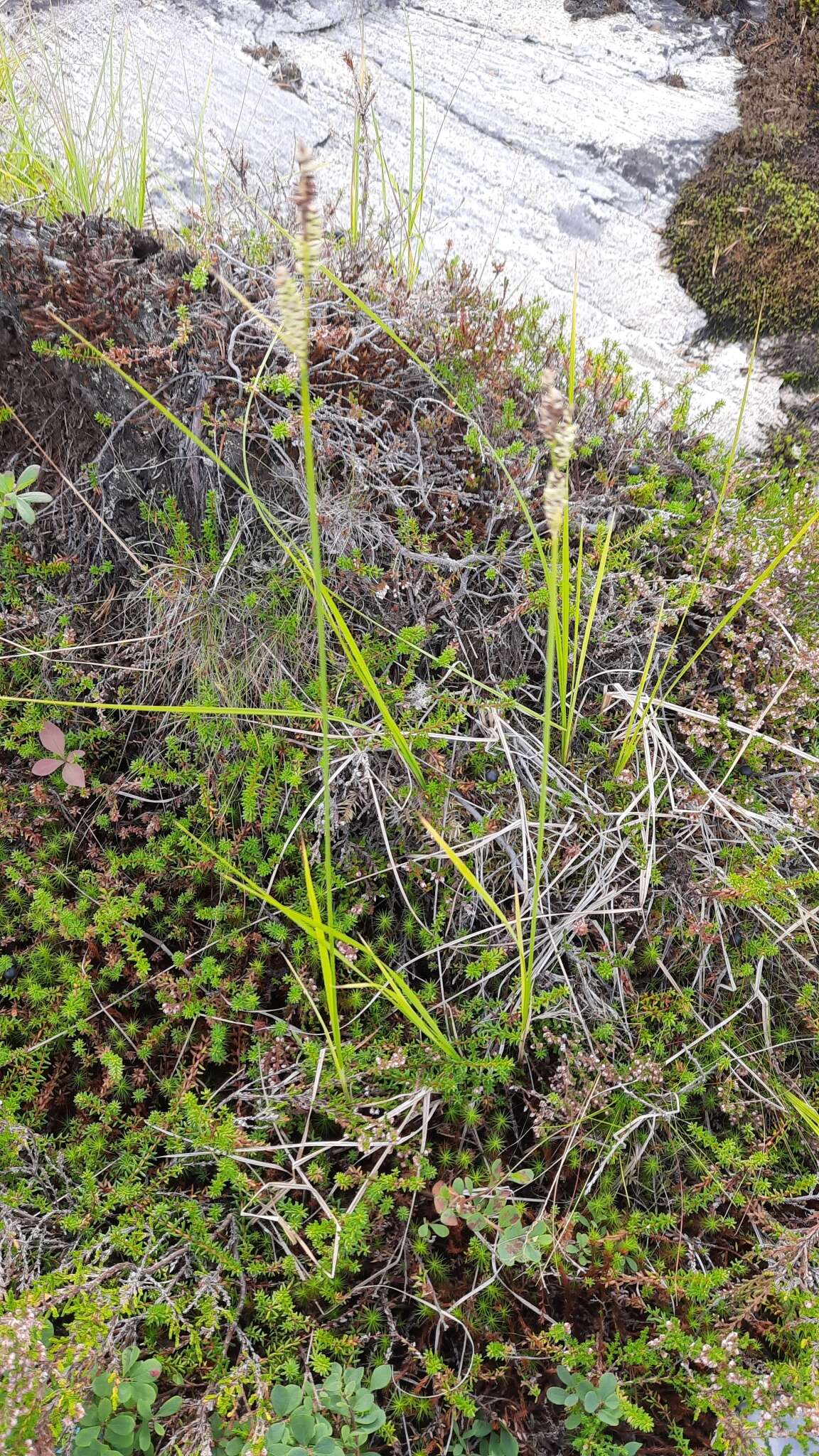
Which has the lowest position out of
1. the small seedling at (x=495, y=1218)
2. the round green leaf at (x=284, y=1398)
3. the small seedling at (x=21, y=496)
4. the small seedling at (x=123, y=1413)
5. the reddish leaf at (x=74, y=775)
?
the small seedling at (x=123, y=1413)

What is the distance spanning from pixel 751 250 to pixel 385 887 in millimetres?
3861

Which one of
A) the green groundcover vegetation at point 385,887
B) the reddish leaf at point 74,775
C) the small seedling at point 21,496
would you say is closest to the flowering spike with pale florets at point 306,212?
the green groundcover vegetation at point 385,887

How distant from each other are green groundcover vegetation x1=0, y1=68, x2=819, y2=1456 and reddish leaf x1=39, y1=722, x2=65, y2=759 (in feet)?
0.05

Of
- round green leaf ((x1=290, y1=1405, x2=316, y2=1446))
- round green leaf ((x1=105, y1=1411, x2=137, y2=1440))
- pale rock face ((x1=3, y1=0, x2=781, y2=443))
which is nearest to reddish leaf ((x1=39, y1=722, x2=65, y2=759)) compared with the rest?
round green leaf ((x1=105, y1=1411, x2=137, y2=1440))

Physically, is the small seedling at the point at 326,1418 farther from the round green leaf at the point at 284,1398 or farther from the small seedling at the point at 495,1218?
the small seedling at the point at 495,1218

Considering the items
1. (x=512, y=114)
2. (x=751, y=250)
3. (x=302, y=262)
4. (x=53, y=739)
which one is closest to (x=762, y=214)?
(x=751, y=250)

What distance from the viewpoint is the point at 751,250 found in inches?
164

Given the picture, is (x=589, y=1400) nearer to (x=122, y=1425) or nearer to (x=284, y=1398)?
(x=284, y=1398)

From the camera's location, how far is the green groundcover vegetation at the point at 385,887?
1.98m

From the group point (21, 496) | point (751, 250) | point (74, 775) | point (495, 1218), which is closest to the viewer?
point (495, 1218)

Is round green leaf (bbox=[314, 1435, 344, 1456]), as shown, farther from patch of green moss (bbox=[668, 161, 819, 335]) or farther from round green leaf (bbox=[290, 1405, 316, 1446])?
patch of green moss (bbox=[668, 161, 819, 335])

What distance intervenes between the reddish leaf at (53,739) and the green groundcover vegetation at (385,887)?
1 cm

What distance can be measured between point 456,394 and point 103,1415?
3131 mm

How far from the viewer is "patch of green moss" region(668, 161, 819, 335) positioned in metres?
4.07
